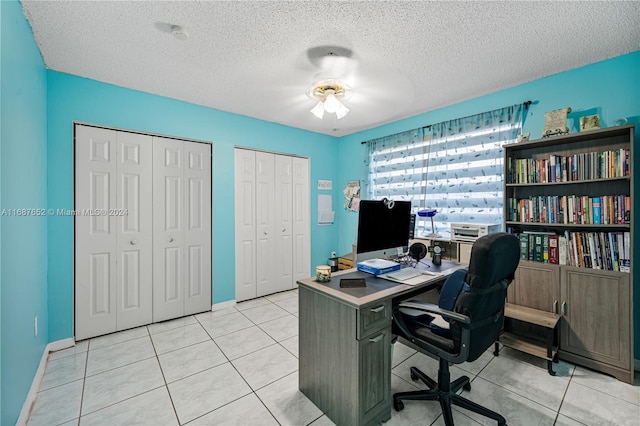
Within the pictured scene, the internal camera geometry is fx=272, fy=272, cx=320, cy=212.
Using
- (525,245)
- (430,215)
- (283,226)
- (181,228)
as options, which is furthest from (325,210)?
(525,245)

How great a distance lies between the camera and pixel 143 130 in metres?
3.08

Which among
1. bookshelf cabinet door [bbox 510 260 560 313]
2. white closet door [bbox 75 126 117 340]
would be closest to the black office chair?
bookshelf cabinet door [bbox 510 260 560 313]

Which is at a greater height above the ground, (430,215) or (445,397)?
(430,215)

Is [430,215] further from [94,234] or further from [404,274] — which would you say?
[94,234]

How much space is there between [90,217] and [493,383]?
13.1 ft

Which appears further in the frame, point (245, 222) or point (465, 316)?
point (245, 222)

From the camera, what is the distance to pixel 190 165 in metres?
3.42

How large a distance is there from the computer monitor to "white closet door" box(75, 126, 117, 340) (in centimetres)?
268

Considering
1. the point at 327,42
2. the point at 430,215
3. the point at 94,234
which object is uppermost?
the point at 327,42

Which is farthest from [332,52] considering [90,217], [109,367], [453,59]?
[109,367]

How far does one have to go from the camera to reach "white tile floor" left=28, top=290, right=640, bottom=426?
1.77m

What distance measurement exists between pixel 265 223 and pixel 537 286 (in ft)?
10.9

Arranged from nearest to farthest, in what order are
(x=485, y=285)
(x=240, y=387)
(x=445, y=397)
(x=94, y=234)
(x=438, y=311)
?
1. (x=485, y=285)
2. (x=438, y=311)
3. (x=445, y=397)
4. (x=240, y=387)
5. (x=94, y=234)

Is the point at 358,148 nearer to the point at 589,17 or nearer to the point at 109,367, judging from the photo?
the point at 589,17
